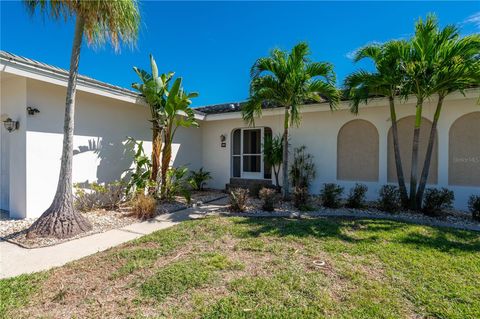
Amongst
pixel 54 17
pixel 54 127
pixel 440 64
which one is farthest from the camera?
pixel 54 127

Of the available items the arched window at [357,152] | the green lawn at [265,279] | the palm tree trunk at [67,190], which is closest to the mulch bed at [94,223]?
the palm tree trunk at [67,190]

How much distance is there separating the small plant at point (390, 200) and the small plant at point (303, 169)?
124 inches

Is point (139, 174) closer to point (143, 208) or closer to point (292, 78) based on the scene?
point (143, 208)

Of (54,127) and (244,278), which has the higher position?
(54,127)

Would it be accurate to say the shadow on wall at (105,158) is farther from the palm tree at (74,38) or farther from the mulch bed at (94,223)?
the palm tree at (74,38)

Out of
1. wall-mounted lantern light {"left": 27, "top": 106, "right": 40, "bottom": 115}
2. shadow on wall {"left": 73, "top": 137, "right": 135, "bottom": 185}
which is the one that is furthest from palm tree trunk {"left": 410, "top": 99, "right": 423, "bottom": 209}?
wall-mounted lantern light {"left": 27, "top": 106, "right": 40, "bottom": 115}

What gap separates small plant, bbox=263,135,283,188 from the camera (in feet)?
34.8

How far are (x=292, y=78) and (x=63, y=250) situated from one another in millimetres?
7286

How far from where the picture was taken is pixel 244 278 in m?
3.78

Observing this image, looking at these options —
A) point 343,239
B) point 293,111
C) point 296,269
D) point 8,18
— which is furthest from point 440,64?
point 8,18

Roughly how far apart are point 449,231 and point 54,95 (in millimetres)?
10879

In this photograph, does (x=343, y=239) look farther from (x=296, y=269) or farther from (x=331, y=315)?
(x=331, y=315)

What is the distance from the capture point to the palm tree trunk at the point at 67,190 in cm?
563

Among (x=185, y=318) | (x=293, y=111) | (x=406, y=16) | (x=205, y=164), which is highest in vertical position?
(x=406, y=16)
